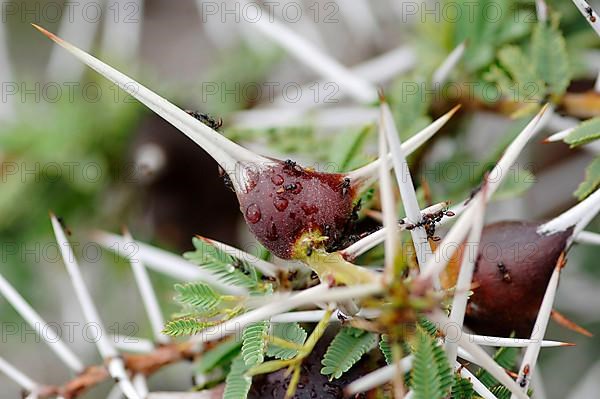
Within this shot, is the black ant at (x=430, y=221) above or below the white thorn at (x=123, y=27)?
below

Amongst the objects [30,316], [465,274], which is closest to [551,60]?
[465,274]

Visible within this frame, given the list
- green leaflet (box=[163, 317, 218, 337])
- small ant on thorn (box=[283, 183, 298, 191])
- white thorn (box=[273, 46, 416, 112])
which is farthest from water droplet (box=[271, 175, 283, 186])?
white thorn (box=[273, 46, 416, 112])

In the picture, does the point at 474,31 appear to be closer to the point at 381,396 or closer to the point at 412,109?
the point at 412,109

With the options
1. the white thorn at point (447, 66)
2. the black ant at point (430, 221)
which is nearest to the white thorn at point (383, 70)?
the white thorn at point (447, 66)

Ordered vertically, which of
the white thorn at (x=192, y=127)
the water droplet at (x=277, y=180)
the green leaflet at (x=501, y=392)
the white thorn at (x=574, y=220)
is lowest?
the green leaflet at (x=501, y=392)

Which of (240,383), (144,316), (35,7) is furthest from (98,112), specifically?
(240,383)

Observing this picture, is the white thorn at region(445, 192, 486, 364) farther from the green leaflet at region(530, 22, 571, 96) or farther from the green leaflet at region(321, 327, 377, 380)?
the green leaflet at region(530, 22, 571, 96)

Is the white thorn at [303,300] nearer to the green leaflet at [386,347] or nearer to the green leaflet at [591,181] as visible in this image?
the green leaflet at [386,347]
